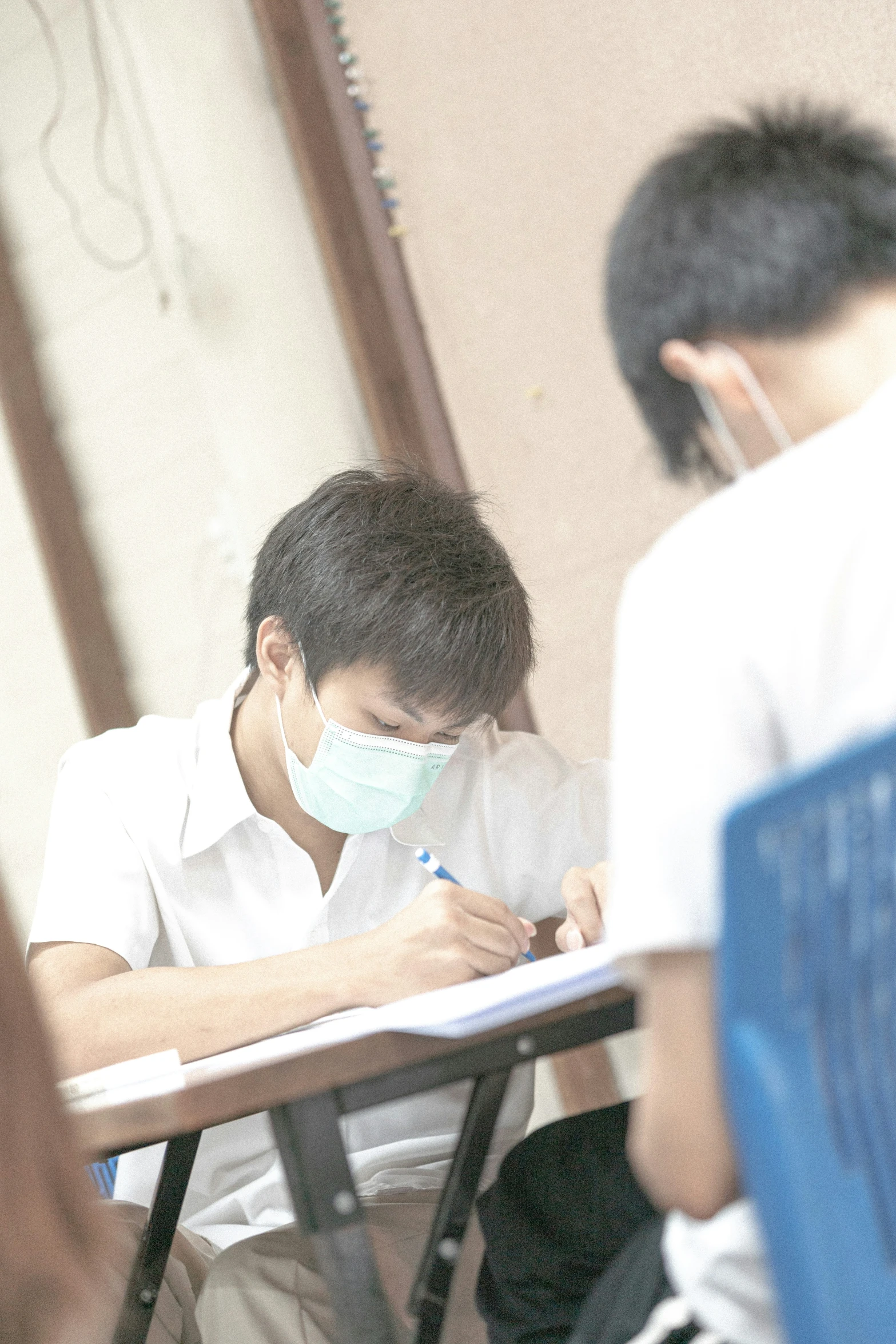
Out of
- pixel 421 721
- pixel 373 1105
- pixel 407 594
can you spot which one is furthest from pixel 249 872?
pixel 373 1105

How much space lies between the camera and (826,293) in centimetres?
79

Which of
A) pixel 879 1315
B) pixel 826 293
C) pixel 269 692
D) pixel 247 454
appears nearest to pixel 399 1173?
pixel 269 692

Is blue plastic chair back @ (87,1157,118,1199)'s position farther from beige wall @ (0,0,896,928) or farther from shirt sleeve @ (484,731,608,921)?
beige wall @ (0,0,896,928)

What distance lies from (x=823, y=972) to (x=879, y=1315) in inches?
6.2

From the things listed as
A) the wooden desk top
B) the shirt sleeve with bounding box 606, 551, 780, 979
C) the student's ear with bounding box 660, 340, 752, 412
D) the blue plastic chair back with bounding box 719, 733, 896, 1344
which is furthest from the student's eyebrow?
the blue plastic chair back with bounding box 719, 733, 896, 1344

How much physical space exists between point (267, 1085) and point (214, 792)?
78 centimetres

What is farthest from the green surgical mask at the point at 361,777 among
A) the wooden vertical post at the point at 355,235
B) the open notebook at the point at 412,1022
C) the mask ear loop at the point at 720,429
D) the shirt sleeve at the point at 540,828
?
the wooden vertical post at the point at 355,235

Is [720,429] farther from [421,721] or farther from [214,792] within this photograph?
[214,792]

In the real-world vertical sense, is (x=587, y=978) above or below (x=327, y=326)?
below

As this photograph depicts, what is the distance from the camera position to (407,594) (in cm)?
150

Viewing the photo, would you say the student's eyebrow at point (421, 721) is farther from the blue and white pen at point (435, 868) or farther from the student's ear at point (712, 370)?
the student's ear at point (712, 370)

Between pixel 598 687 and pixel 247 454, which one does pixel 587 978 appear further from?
pixel 247 454

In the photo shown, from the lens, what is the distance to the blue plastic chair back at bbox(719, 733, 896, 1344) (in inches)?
21.9

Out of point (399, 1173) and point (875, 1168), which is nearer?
point (875, 1168)
